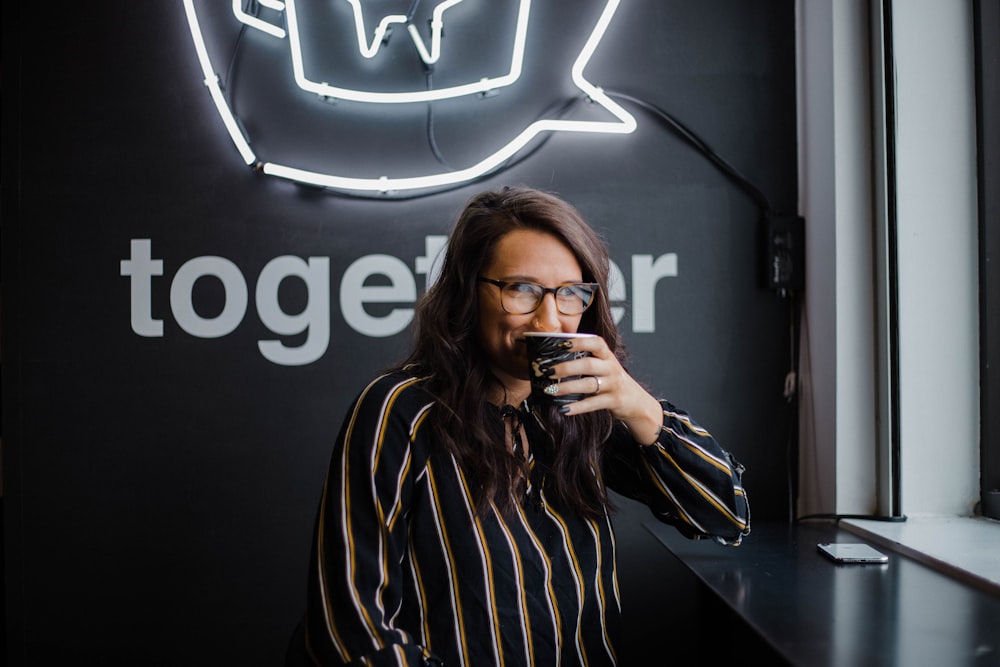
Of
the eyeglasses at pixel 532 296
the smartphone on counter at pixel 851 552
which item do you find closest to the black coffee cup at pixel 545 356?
the eyeglasses at pixel 532 296

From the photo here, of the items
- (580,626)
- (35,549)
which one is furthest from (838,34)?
(35,549)

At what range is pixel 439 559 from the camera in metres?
1.15

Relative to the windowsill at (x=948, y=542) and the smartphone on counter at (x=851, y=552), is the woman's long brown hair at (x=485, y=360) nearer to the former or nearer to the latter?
the smartphone on counter at (x=851, y=552)

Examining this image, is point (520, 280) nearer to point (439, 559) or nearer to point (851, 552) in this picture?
point (439, 559)

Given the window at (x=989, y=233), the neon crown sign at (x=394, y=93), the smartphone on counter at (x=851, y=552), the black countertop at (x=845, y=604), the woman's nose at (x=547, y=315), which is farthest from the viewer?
the neon crown sign at (x=394, y=93)

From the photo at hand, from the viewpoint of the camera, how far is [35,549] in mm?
2164

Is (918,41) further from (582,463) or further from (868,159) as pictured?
(582,463)

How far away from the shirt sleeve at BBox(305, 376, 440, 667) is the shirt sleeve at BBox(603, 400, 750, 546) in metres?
0.41

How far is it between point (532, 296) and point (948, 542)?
43.3 inches

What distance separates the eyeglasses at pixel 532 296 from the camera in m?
1.19

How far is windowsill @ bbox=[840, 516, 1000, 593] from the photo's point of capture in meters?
1.37

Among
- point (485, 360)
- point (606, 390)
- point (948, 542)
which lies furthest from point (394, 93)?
point (948, 542)

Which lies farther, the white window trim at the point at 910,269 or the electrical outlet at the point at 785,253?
the electrical outlet at the point at 785,253

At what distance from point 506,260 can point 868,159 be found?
1.31m
